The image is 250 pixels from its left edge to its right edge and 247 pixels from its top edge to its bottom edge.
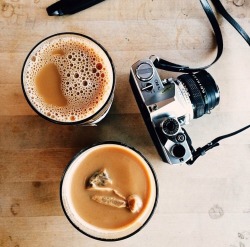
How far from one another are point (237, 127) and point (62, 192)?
35cm

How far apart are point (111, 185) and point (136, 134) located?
0.42 ft

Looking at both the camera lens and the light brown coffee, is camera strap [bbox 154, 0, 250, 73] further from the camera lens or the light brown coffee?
the light brown coffee

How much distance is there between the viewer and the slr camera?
29.6 inches

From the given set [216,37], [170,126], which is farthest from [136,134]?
[216,37]

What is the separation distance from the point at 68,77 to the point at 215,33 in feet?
0.98

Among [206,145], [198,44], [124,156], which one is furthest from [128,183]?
[198,44]

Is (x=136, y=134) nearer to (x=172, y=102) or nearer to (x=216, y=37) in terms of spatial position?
(x=172, y=102)

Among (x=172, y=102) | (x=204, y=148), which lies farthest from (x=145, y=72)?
(x=204, y=148)

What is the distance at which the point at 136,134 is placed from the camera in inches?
33.1

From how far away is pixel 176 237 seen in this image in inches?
32.7

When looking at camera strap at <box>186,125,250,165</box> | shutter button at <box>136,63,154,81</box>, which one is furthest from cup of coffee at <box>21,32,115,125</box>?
camera strap at <box>186,125,250,165</box>

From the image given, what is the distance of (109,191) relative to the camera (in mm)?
750

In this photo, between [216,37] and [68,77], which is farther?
[216,37]

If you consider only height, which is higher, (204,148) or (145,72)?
(145,72)
